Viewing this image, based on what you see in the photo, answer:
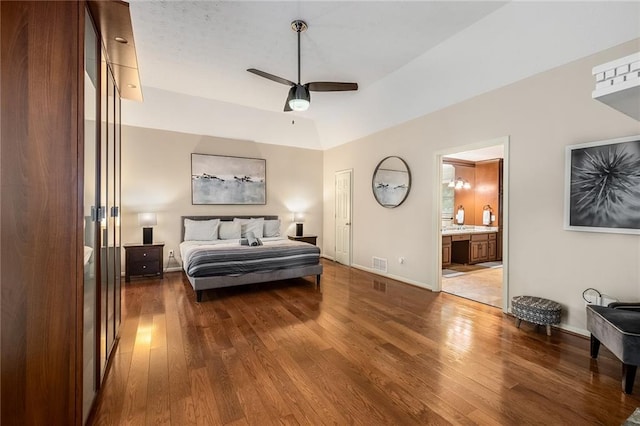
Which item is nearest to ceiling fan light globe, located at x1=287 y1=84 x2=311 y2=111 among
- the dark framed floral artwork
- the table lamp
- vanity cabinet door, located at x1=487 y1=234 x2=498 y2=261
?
the dark framed floral artwork

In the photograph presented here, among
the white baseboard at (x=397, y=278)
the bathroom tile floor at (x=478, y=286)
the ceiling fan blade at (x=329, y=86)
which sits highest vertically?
the ceiling fan blade at (x=329, y=86)

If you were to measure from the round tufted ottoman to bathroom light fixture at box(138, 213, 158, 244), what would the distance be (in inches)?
228

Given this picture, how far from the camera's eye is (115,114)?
267 centimetres

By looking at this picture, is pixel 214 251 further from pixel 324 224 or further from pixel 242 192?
pixel 324 224

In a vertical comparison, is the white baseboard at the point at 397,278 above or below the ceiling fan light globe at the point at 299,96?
below

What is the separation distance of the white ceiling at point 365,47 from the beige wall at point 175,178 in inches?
17.8

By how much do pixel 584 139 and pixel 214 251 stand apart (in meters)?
4.59

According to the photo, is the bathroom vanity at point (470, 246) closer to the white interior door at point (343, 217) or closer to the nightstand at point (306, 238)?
the white interior door at point (343, 217)

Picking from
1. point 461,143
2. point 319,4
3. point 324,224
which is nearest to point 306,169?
point 324,224

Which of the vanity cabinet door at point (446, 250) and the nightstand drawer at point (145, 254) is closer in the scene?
the nightstand drawer at point (145, 254)

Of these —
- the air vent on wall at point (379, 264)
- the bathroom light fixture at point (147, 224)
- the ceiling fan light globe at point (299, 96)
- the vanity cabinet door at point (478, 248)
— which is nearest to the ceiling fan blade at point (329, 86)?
the ceiling fan light globe at point (299, 96)

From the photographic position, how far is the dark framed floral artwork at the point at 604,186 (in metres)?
2.55

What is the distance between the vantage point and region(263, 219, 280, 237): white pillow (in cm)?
629

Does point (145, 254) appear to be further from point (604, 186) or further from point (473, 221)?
point (473, 221)
